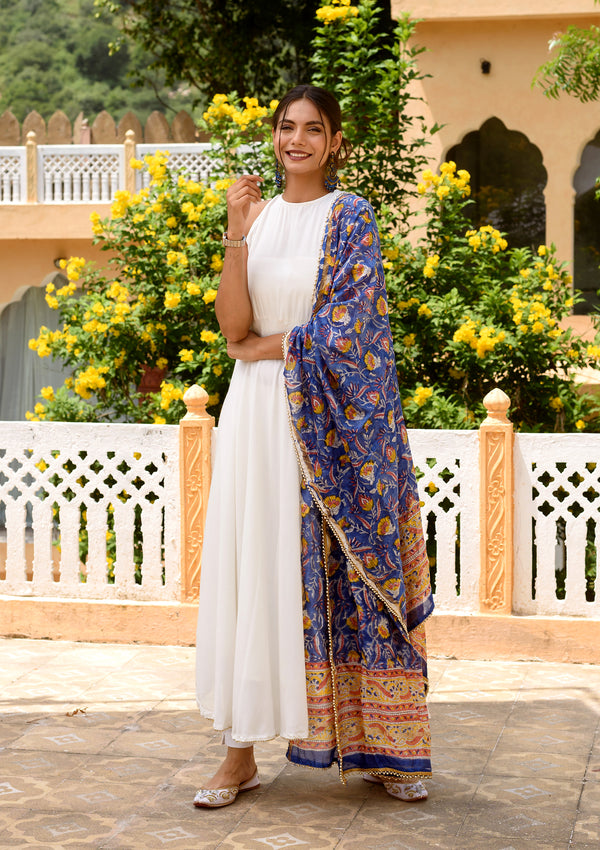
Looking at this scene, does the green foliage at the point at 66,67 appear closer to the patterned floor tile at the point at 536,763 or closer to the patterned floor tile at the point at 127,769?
the patterned floor tile at the point at 127,769

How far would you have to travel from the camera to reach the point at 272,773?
143 inches

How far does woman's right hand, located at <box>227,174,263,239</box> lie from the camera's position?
333 cm

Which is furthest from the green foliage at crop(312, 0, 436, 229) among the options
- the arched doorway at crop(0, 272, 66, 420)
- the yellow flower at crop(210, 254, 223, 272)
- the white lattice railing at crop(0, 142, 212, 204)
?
the arched doorway at crop(0, 272, 66, 420)

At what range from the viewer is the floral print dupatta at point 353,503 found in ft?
10.6

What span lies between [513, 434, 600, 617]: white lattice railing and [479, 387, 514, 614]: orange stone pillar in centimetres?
6

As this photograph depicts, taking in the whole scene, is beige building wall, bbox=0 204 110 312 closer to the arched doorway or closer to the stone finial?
the arched doorway

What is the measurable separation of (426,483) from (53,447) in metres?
1.72

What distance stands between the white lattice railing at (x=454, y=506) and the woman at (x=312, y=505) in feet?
5.58

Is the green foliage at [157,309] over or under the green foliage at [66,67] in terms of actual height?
under

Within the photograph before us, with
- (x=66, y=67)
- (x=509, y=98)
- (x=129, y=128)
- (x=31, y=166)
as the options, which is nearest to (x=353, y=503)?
(x=509, y=98)

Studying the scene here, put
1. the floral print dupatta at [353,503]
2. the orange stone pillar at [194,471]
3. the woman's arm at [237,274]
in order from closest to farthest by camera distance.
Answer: the floral print dupatta at [353,503]
the woman's arm at [237,274]
the orange stone pillar at [194,471]

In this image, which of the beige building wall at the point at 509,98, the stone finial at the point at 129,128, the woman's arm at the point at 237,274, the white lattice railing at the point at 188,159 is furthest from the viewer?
the stone finial at the point at 129,128

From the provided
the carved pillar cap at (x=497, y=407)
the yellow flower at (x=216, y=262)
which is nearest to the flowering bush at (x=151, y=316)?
the yellow flower at (x=216, y=262)

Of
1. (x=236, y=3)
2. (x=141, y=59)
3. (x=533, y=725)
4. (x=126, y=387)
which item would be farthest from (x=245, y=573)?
(x=141, y=59)
